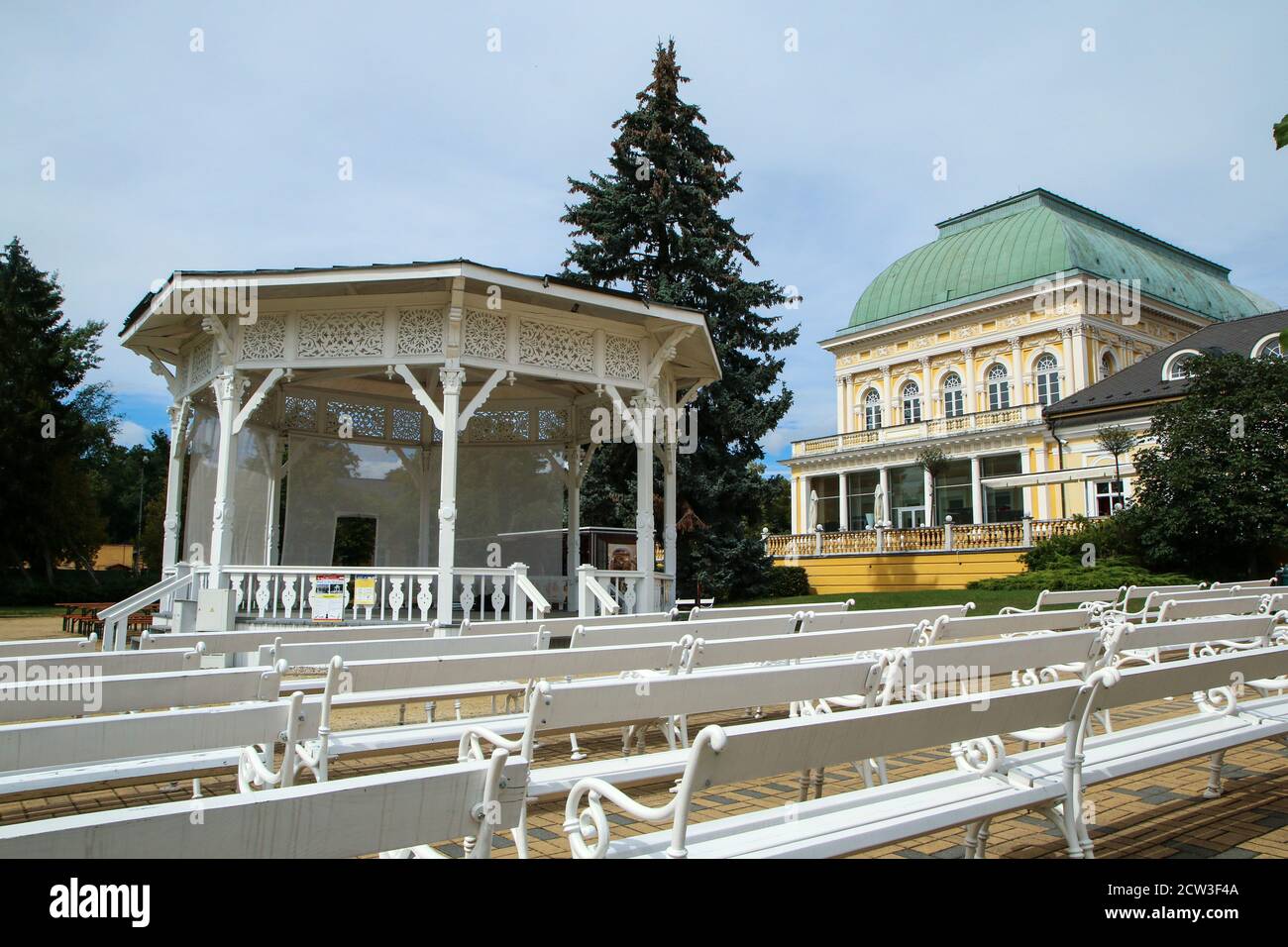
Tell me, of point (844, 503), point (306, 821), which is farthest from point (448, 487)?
point (844, 503)

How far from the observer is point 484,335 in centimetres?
1202

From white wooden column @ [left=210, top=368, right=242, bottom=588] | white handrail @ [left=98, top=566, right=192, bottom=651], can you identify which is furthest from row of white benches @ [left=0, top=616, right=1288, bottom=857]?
white wooden column @ [left=210, top=368, right=242, bottom=588]

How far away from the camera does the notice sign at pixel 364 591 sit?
12055mm

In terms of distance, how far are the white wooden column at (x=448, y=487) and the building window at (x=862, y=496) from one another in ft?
129

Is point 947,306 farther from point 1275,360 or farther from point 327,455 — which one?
point 327,455

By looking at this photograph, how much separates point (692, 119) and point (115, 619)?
773 inches

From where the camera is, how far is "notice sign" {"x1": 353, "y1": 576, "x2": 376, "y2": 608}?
1205cm

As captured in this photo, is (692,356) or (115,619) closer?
(115,619)

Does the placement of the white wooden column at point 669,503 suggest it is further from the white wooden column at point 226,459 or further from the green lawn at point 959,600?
the white wooden column at point 226,459

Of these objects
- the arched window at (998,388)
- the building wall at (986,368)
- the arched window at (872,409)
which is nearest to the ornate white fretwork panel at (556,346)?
the building wall at (986,368)
